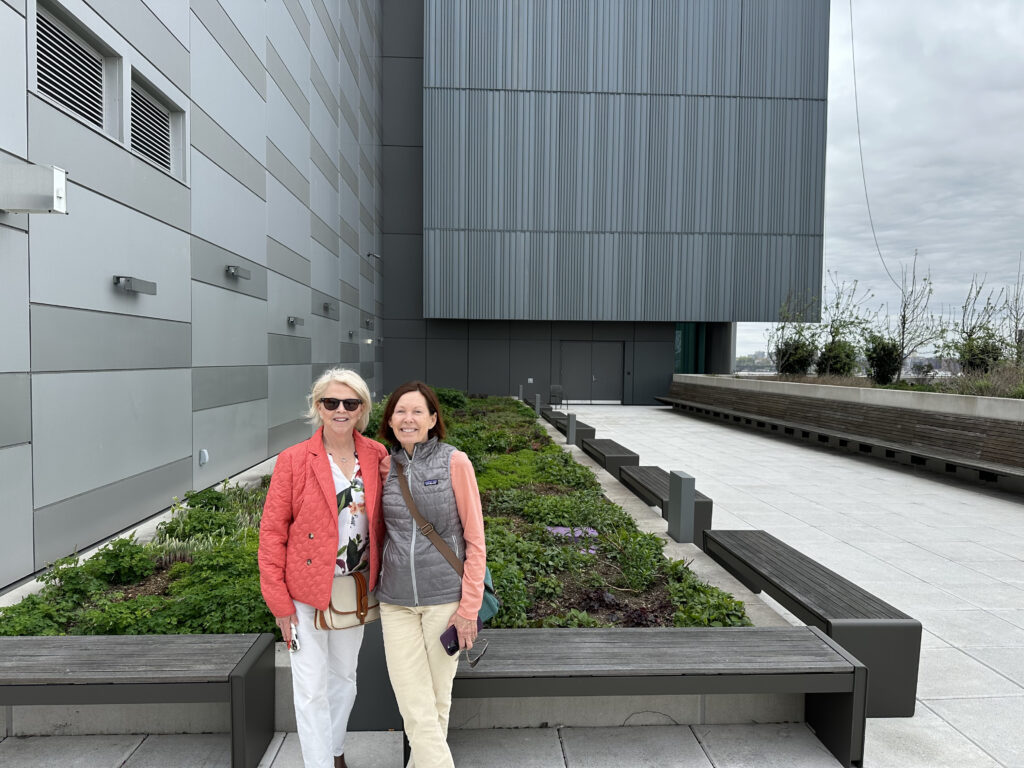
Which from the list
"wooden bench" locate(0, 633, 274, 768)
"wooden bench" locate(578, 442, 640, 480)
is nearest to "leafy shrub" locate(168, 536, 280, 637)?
"wooden bench" locate(0, 633, 274, 768)

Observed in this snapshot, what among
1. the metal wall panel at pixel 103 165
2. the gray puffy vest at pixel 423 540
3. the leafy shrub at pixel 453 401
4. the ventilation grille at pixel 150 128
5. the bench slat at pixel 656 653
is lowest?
the bench slat at pixel 656 653

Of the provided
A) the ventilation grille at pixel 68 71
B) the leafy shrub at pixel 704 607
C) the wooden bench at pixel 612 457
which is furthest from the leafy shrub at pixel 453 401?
the leafy shrub at pixel 704 607

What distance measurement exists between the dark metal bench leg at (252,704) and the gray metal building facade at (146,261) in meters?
3.16

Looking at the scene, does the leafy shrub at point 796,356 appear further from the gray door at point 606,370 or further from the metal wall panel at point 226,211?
the metal wall panel at point 226,211

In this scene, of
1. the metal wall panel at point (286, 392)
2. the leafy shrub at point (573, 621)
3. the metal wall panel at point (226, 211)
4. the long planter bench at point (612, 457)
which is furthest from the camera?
the metal wall panel at point (286, 392)

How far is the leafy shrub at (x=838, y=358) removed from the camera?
20.5 m

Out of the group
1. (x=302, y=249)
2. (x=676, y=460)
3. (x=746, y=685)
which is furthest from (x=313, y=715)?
(x=302, y=249)

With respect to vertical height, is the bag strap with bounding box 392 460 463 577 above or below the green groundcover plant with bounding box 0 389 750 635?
above

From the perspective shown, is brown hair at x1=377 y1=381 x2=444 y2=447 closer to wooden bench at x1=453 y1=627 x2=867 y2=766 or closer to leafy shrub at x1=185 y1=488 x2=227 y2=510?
wooden bench at x1=453 y1=627 x2=867 y2=766

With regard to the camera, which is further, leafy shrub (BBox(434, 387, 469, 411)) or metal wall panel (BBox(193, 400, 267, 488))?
leafy shrub (BBox(434, 387, 469, 411))

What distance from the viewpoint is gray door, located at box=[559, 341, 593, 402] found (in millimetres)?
28406

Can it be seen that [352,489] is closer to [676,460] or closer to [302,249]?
[676,460]

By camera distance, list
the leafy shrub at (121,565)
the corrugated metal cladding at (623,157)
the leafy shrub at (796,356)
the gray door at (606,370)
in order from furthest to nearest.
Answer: the gray door at (606,370) < the corrugated metal cladding at (623,157) < the leafy shrub at (796,356) < the leafy shrub at (121,565)

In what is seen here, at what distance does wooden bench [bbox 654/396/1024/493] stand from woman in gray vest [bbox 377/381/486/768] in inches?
401
